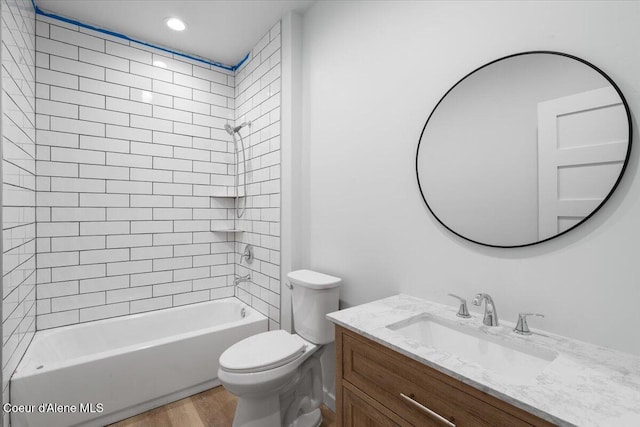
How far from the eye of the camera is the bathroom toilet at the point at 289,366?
5.00 feet

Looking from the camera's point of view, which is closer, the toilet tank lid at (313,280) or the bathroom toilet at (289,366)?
the bathroom toilet at (289,366)

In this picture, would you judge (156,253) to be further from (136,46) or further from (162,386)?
(136,46)

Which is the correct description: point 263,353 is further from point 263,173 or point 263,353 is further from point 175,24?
point 175,24

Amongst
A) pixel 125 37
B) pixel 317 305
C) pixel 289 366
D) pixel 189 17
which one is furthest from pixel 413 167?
pixel 125 37

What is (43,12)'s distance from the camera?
7.02 ft

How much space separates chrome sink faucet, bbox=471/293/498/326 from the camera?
1.13 metres

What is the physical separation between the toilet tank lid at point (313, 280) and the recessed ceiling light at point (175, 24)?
2055mm

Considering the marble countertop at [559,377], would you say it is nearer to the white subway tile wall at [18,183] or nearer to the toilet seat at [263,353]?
the toilet seat at [263,353]

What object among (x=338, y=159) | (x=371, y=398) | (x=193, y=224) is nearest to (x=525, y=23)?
(x=338, y=159)

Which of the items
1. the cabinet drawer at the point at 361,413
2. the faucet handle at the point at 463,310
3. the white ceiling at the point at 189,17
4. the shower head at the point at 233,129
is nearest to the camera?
the cabinet drawer at the point at 361,413

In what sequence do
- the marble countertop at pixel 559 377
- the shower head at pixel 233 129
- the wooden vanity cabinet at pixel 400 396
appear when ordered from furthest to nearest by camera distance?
1. the shower head at pixel 233 129
2. the wooden vanity cabinet at pixel 400 396
3. the marble countertop at pixel 559 377

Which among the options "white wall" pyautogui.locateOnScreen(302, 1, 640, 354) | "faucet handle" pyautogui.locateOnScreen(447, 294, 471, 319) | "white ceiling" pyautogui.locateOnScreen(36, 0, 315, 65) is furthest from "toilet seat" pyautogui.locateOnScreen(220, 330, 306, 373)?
"white ceiling" pyautogui.locateOnScreen(36, 0, 315, 65)

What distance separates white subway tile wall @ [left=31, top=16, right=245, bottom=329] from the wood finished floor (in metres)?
0.87

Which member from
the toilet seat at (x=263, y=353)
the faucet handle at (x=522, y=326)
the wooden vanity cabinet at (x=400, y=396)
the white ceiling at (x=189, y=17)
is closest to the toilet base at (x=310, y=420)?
the toilet seat at (x=263, y=353)
